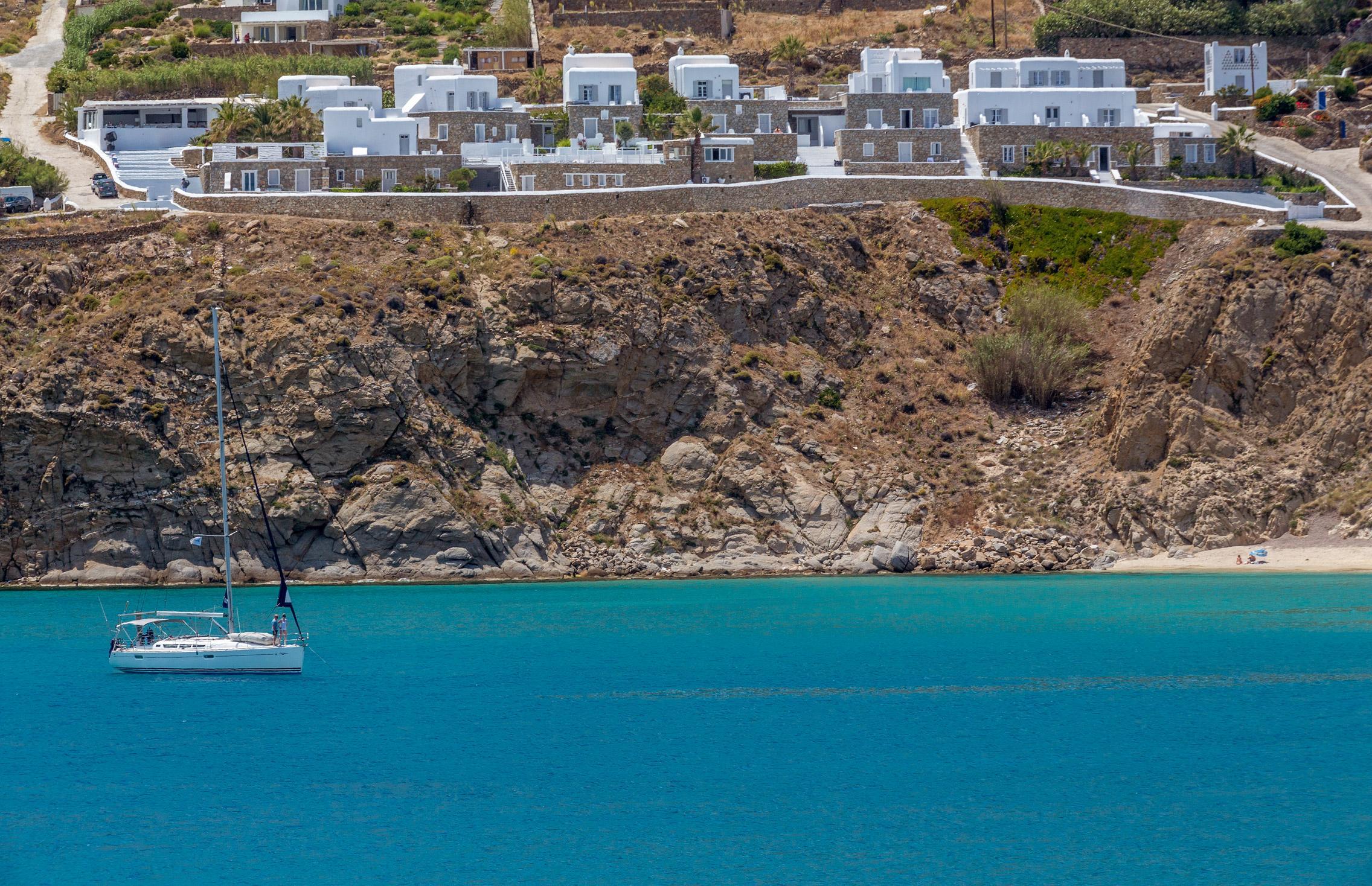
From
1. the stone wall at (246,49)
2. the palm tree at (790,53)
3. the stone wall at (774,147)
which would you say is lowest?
the stone wall at (774,147)

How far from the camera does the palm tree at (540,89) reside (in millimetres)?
110125

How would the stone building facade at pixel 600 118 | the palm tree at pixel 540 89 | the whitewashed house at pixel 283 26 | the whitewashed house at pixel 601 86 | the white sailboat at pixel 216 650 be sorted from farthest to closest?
1. the whitewashed house at pixel 283 26
2. the palm tree at pixel 540 89
3. the whitewashed house at pixel 601 86
4. the stone building facade at pixel 600 118
5. the white sailboat at pixel 216 650

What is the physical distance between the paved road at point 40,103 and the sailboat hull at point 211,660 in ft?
124

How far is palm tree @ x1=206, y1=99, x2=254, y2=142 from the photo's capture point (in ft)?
334

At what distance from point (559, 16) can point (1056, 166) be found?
3523cm

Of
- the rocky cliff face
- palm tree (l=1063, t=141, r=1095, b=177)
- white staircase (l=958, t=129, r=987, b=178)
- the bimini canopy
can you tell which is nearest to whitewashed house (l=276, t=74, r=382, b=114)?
the rocky cliff face

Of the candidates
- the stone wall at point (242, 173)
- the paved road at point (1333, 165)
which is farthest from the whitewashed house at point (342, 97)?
the paved road at point (1333, 165)

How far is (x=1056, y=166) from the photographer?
101m

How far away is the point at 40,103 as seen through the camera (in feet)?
397

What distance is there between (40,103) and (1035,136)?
181 ft

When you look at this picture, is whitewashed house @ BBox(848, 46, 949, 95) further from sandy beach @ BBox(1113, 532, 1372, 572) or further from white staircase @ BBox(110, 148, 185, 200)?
white staircase @ BBox(110, 148, 185, 200)

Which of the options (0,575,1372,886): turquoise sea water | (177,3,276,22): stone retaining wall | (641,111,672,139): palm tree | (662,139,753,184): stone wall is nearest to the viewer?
(0,575,1372,886): turquoise sea water

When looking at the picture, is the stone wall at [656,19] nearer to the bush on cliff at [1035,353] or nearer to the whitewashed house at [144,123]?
the whitewashed house at [144,123]

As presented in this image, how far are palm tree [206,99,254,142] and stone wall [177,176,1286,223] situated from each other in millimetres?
6613
